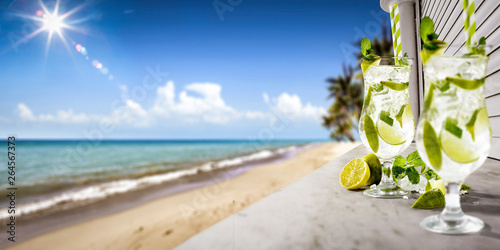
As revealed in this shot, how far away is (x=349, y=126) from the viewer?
3072cm

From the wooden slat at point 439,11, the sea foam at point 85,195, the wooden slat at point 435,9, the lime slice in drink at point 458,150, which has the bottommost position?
the sea foam at point 85,195

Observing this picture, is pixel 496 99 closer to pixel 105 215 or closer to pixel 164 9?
pixel 105 215

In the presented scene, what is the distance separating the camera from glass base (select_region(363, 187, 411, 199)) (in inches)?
34.1

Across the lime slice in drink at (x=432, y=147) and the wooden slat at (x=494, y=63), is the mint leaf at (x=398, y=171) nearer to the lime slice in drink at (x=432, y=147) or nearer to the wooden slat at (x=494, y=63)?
the lime slice in drink at (x=432, y=147)

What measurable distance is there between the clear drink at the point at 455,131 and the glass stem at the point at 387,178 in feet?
1.08

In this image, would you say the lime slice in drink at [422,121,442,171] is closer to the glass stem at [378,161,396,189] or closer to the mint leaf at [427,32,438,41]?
the mint leaf at [427,32,438,41]

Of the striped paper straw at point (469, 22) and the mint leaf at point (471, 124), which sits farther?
the striped paper straw at point (469, 22)

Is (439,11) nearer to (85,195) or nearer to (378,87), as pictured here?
(378,87)

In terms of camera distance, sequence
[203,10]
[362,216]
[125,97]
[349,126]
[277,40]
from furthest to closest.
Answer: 1. [277,40]
2. [203,10]
3. [125,97]
4. [349,126]
5. [362,216]

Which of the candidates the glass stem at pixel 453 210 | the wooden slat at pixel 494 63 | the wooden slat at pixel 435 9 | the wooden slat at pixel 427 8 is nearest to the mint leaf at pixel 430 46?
the glass stem at pixel 453 210

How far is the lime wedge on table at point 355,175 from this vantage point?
967 millimetres

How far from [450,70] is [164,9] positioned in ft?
168

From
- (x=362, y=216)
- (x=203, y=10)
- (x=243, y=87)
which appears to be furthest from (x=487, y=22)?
(x=243, y=87)

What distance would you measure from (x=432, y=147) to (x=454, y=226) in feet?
0.52
